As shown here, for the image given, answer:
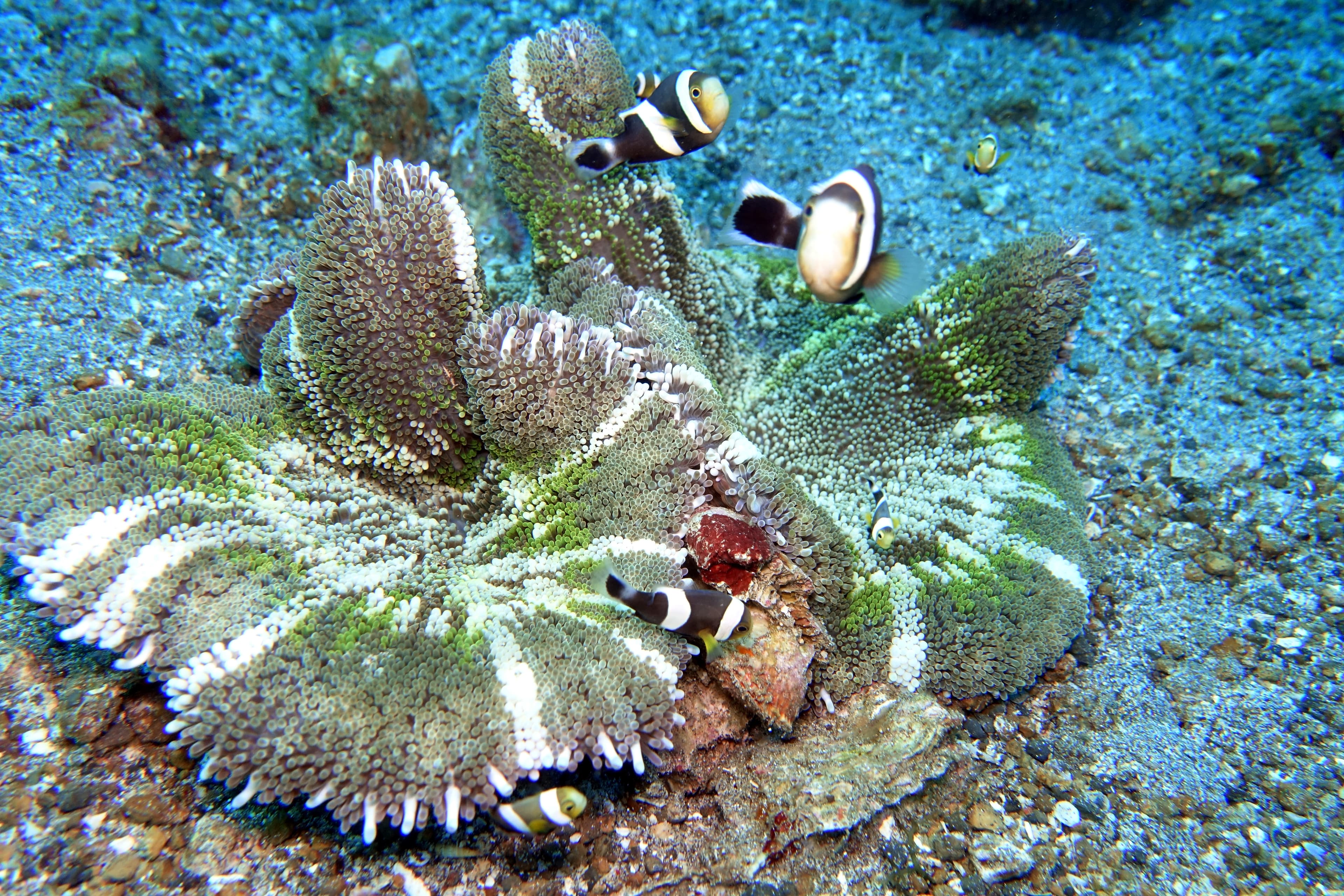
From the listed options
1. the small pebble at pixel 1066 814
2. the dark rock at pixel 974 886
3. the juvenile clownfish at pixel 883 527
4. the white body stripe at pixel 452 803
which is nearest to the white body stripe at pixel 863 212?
the juvenile clownfish at pixel 883 527

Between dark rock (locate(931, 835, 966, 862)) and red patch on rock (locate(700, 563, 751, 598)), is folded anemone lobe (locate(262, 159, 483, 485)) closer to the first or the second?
red patch on rock (locate(700, 563, 751, 598))

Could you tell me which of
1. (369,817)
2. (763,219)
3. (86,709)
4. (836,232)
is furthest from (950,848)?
(86,709)

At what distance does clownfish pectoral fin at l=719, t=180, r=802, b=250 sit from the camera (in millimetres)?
2803

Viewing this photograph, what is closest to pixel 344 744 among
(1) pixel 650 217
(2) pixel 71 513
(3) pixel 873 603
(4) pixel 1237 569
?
(2) pixel 71 513

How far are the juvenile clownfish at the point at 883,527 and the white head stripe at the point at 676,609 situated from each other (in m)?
1.11

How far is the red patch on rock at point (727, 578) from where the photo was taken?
2.43 metres

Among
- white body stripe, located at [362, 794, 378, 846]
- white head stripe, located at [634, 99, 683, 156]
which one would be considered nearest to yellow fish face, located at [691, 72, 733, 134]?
white head stripe, located at [634, 99, 683, 156]

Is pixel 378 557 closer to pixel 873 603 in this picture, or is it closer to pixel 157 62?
pixel 873 603

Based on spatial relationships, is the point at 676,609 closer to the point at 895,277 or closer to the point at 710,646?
the point at 710,646

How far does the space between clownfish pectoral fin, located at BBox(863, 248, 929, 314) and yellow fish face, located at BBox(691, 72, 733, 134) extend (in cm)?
94

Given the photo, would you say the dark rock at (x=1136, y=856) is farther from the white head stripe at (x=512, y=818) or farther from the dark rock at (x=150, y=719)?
the dark rock at (x=150, y=719)

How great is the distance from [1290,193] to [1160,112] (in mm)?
1177

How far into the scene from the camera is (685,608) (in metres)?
2.06

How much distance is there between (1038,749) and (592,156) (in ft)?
10.2
